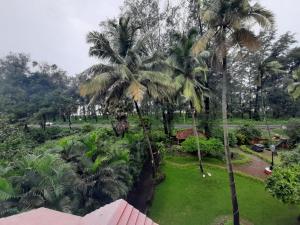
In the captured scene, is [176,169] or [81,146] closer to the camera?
[81,146]

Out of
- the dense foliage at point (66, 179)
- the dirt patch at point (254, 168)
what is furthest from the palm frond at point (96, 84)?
the dirt patch at point (254, 168)

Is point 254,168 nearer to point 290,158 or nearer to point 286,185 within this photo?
point 290,158

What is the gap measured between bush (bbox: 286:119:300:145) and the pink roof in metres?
26.3

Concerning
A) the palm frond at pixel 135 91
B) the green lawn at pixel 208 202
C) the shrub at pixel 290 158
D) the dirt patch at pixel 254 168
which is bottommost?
the green lawn at pixel 208 202

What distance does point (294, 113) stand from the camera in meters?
41.4

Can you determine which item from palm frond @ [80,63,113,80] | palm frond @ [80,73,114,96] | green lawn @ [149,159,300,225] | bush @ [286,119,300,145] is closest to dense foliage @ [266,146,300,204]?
green lawn @ [149,159,300,225]

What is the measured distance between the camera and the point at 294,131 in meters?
25.4

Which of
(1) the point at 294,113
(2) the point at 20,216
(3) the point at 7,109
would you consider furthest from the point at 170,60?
(1) the point at 294,113

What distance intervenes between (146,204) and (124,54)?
29.0ft

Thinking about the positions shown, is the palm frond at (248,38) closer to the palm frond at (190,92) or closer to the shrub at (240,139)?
the palm frond at (190,92)

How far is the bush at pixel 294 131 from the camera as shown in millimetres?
25239

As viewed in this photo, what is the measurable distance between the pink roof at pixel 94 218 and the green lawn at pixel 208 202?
28.7 feet

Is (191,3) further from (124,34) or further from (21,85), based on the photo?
(21,85)

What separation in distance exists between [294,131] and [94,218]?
27.0 m
